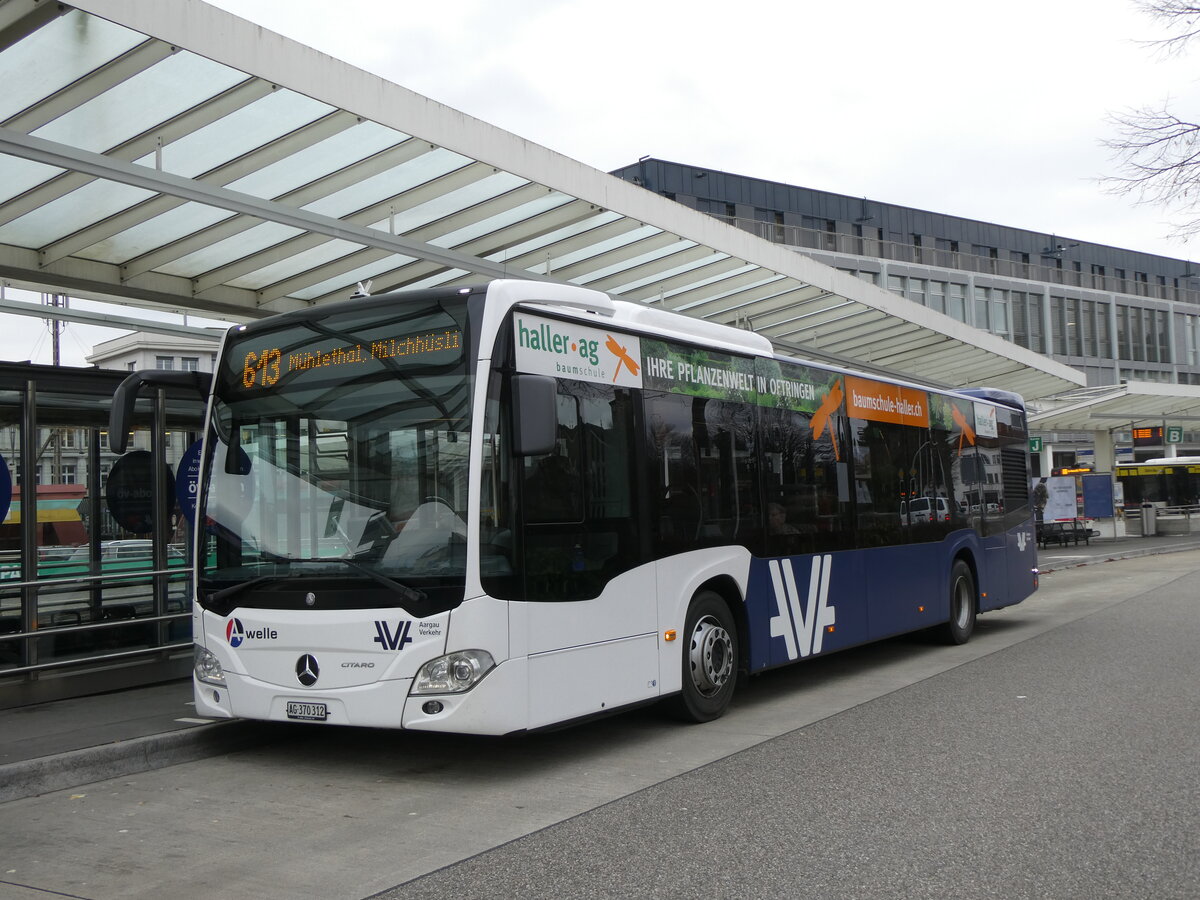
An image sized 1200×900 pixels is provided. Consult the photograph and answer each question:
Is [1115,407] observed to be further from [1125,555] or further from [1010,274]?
[1010,274]

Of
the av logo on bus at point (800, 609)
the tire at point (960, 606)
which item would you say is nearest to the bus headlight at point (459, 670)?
the av logo on bus at point (800, 609)

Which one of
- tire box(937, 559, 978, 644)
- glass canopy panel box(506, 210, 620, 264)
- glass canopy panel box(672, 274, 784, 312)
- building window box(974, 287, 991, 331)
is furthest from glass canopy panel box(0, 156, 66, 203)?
building window box(974, 287, 991, 331)

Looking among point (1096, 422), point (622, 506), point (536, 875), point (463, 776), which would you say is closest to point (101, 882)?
point (536, 875)

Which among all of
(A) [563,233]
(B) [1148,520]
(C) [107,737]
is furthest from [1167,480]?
(C) [107,737]

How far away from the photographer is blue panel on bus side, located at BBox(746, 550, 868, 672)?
9180mm

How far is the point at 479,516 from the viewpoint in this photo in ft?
22.0

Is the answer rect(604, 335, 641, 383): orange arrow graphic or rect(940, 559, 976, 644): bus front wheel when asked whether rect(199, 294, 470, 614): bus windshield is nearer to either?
rect(604, 335, 641, 383): orange arrow graphic

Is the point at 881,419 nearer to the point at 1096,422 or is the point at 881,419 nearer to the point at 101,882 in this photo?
the point at 101,882

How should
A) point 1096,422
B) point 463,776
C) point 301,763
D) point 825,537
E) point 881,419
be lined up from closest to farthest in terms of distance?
point 463,776 < point 301,763 < point 825,537 < point 881,419 < point 1096,422

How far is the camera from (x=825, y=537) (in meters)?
10.3

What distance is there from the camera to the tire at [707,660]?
8.38m

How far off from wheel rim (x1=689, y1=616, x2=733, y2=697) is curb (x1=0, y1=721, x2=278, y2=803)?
3.03 m

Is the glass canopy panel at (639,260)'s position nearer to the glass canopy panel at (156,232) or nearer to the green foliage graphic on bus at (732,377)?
the green foliage graphic on bus at (732,377)

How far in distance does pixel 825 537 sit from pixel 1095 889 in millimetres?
5683
